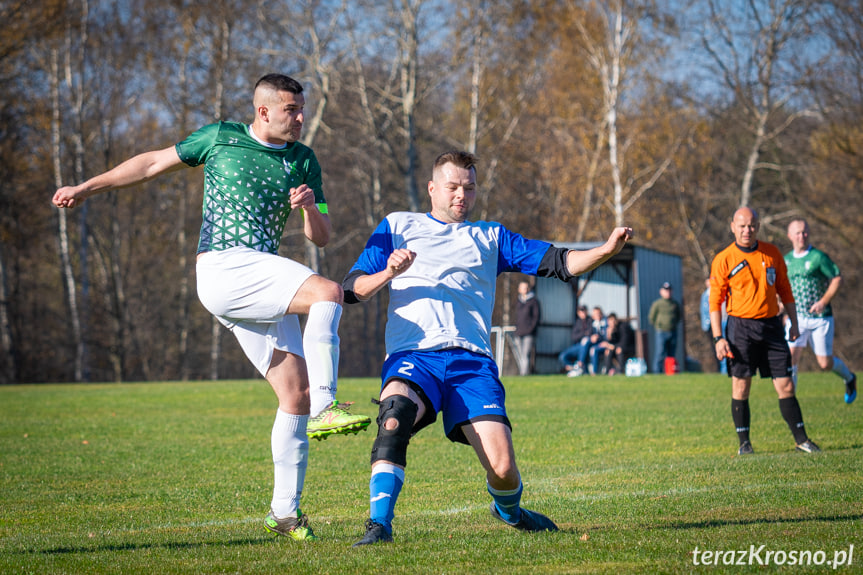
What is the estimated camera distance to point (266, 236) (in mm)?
4938

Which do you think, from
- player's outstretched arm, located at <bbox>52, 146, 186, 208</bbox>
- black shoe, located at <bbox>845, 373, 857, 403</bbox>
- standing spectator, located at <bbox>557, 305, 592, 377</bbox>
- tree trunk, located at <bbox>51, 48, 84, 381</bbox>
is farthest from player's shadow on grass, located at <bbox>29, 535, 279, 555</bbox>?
tree trunk, located at <bbox>51, 48, 84, 381</bbox>

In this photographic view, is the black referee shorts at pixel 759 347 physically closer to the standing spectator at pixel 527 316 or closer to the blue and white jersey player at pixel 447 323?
the blue and white jersey player at pixel 447 323

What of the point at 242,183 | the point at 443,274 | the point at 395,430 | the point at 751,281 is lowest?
the point at 395,430

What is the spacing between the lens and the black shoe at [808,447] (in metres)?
8.66

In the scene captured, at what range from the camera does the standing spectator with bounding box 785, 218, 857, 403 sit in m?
11.4

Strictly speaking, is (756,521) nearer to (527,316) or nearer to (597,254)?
(597,254)

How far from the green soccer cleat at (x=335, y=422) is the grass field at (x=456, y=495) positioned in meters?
0.60

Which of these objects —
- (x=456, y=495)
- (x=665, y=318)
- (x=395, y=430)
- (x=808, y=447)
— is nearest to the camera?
(x=395, y=430)

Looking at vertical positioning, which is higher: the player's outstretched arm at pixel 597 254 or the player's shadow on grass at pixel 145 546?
the player's outstretched arm at pixel 597 254

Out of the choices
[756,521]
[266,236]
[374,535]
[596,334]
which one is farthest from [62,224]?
[756,521]

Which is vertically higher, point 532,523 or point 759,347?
point 759,347

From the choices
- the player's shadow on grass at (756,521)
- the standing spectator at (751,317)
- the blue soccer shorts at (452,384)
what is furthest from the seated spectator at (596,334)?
the blue soccer shorts at (452,384)

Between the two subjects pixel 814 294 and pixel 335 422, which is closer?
pixel 335 422

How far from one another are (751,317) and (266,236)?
559cm
